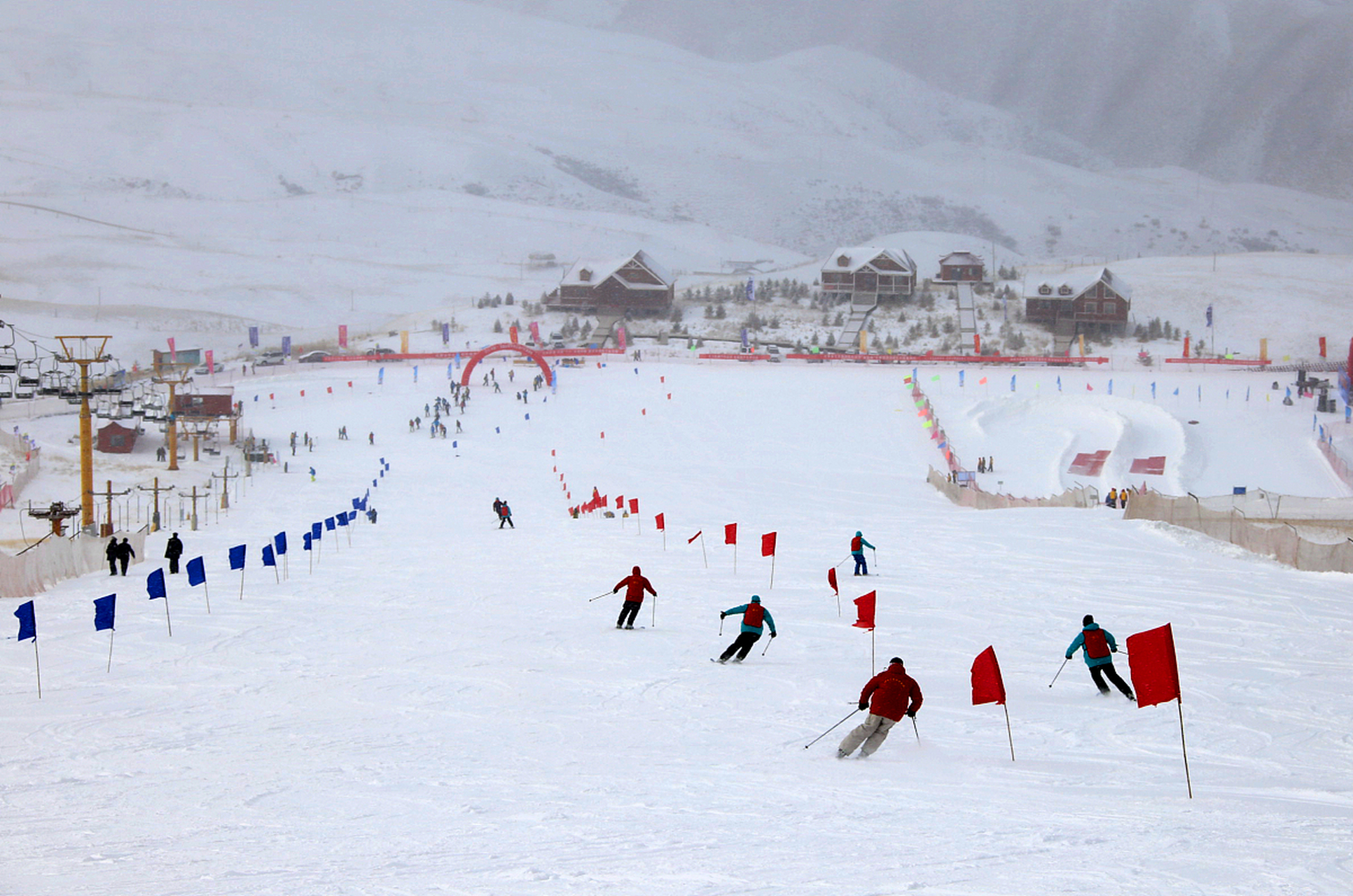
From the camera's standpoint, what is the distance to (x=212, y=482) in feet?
130

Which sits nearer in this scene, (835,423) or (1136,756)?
(1136,756)

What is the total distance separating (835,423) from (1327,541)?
2869 centimetres

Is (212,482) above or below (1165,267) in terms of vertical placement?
below

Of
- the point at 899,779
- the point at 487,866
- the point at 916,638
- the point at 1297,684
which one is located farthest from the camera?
the point at 916,638

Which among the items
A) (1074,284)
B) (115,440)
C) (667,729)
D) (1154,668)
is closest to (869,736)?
(667,729)

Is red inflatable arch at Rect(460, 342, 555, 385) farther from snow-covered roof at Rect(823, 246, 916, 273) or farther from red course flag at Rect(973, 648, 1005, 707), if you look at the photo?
red course flag at Rect(973, 648, 1005, 707)

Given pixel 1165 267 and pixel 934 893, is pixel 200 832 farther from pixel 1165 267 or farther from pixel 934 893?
pixel 1165 267

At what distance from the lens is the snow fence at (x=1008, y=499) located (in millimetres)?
30141

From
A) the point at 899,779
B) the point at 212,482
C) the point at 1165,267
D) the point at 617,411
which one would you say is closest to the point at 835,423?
the point at 617,411

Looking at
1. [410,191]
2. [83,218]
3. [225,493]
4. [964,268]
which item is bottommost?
[225,493]

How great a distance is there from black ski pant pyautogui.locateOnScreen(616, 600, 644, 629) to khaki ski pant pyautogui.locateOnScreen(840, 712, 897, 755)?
5.84 meters

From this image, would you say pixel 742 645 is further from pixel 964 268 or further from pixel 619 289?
pixel 964 268

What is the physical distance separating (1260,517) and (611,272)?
69658mm

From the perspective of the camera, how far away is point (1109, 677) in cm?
1195
